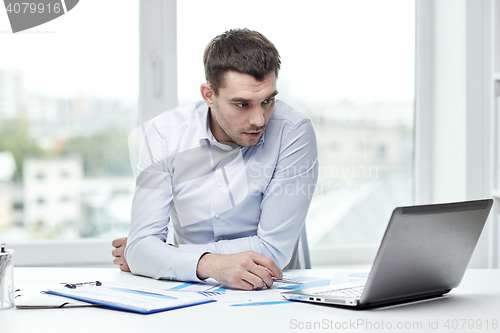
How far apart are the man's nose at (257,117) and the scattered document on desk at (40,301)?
0.73m

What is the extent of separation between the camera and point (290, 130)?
1.61 meters

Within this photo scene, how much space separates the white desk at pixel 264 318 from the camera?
86cm

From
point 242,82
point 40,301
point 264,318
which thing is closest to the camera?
point 264,318

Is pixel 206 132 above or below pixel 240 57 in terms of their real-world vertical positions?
below

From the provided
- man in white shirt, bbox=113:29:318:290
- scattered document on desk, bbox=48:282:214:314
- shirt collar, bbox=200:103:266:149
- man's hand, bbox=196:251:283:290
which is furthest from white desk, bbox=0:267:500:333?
shirt collar, bbox=200:103:266:149

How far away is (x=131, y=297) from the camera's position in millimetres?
1036

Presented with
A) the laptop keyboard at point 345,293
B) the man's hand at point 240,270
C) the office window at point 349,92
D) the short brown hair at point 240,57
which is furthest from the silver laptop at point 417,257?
the office window at point 349,92

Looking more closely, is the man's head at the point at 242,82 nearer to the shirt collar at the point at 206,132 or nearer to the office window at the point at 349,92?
the shirt collar at the point at 206,132

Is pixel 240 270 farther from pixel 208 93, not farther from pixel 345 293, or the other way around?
pixel 208 93

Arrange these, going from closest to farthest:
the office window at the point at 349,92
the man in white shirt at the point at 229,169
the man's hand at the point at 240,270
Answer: the man's hand at the point at 240,270 → the man in white shirt at the point at 229,169 → the office window at the point at 349,92

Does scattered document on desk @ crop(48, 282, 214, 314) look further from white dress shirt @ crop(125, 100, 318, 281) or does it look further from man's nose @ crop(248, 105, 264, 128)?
man's nose @ crop(248, 105, 264, 128)

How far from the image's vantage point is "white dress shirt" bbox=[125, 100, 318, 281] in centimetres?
148

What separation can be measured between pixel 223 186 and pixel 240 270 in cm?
47

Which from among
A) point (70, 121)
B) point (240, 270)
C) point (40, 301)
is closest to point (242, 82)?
point (240, 270)
